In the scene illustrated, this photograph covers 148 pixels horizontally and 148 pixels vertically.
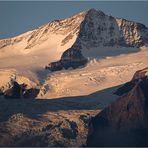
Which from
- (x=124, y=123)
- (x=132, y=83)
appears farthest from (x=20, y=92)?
(x=124, y=123)

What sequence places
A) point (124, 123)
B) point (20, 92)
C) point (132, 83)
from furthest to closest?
point (20, 92) → point (132, 83) → point (124, 123)

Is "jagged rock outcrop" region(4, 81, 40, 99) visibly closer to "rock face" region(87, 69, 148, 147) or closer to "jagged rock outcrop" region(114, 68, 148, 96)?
"jagged rock outcrop" region(114, 68, 148, 96)

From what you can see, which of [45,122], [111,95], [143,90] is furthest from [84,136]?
[111,95]

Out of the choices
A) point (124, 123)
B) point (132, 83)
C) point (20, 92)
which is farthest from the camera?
point (20, 92)

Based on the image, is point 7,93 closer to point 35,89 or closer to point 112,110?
point 35,89

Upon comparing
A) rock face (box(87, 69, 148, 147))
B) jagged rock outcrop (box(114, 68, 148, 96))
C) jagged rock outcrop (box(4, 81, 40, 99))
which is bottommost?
rock face (box(87, 69, 148, 147))

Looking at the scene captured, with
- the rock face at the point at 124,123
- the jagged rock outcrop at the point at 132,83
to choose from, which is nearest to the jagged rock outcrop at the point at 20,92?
the jagged rock outcrop at the point at 132,83

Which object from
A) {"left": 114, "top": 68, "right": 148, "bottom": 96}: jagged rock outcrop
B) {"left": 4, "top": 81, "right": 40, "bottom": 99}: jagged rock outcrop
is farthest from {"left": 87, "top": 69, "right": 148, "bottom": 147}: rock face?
{"left": 4, "top": 81, "right": 40, "bottom": 99}: jagged rock outcrop

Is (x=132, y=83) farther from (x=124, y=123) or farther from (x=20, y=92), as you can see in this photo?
(x=124, y=123)
